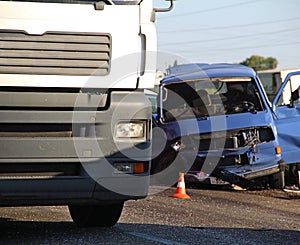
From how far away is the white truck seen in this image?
23.1ft

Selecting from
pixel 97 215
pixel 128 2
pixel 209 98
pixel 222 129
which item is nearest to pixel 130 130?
pixel 128 2

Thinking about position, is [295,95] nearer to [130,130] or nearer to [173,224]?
[173,224]

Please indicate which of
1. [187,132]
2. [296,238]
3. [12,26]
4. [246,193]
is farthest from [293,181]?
[12,26]

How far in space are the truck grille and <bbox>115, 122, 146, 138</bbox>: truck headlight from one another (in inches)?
20.4

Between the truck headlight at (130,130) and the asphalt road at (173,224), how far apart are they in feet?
3.51

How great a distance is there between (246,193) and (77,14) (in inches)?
287

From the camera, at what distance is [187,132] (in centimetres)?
1364

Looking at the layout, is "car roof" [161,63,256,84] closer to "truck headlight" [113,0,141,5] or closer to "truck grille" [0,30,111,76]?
"truck headlight" [113,0,141,5]

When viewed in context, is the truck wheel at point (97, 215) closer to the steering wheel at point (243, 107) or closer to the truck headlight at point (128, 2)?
the truck headlight at point (128, 2)

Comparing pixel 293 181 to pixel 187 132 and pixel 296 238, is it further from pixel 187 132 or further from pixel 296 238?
pixel 296 238

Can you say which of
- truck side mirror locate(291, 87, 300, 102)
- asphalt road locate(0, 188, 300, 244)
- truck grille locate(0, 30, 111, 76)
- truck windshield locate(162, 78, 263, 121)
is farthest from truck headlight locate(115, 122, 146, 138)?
truck side mirror locate(291, 87, 300, 102)

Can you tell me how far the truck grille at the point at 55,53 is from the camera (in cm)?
702

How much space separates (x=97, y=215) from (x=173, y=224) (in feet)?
3.33

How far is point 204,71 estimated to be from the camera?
14.4 meters
